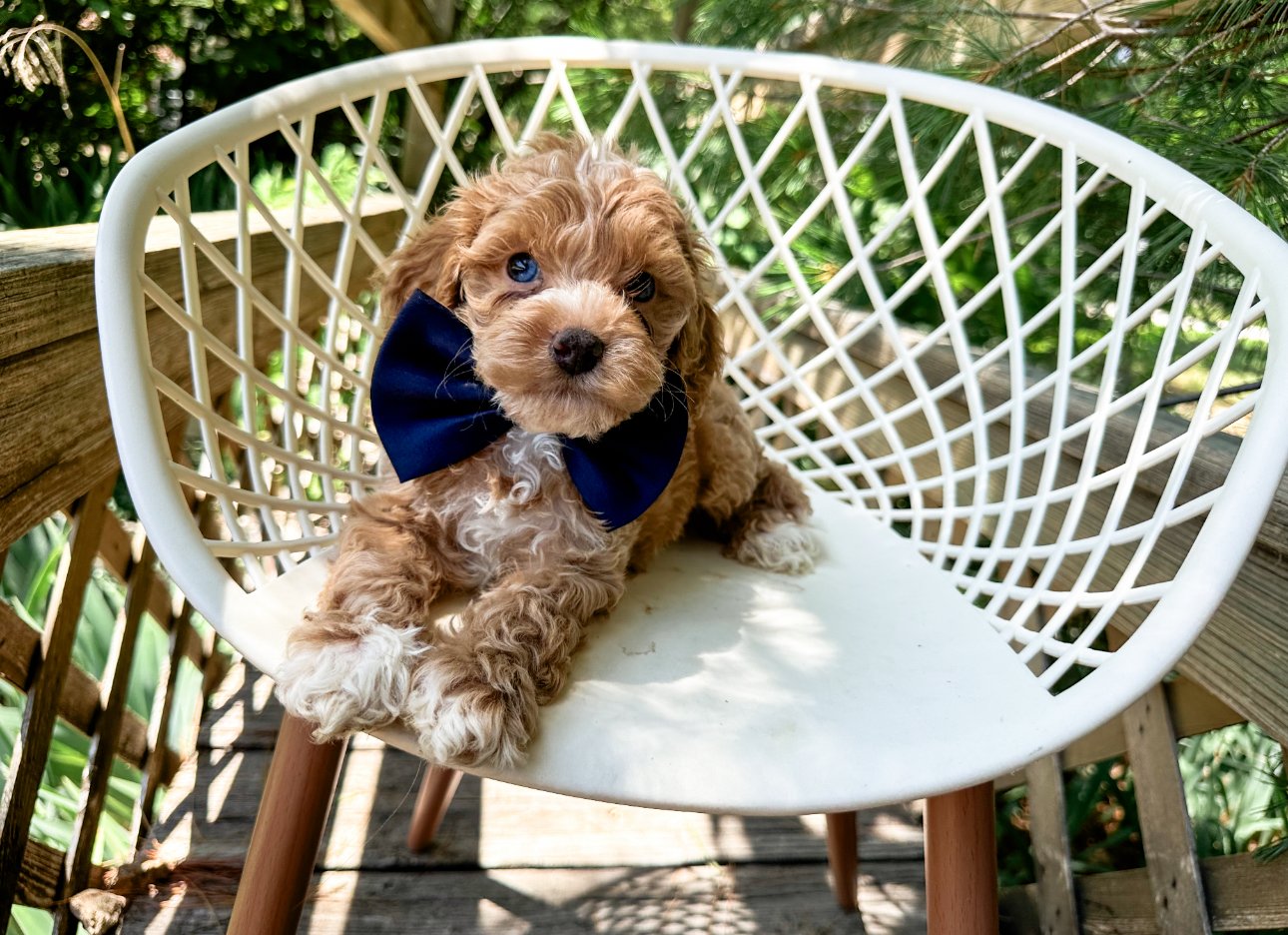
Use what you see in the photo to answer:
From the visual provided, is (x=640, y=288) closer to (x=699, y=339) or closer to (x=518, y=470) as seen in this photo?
(x=699, y=339)

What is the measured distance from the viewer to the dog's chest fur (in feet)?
5.02

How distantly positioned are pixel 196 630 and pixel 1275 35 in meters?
3.01

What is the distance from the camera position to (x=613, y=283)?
147 centimetres

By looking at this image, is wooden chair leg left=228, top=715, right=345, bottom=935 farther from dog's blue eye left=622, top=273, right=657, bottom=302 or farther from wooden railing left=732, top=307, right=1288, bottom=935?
wooden railing left=732, top=307, right=1288, bottom=935

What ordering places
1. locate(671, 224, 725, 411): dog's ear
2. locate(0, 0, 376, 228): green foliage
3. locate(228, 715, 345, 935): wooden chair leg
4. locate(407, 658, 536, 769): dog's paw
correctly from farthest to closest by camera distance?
locate(0, 0, 376, 228): green foliage → locate(671, 224, 725, 411): dog's ear → locate(228, 715, 345, 935): wooden chair leg → locate(407, 658, 536, 769): dog's paw

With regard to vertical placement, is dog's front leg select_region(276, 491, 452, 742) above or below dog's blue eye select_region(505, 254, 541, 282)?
below

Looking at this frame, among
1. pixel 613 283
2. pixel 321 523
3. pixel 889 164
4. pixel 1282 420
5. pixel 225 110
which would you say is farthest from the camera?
pixel 321 523

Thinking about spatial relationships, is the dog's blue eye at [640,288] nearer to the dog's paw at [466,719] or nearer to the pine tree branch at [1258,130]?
the dog's paw at [466,719]

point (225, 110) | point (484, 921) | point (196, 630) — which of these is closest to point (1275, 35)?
point (225, 110)

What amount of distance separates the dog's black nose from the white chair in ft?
1.45

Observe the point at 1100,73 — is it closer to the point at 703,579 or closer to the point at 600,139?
the point at 600,139

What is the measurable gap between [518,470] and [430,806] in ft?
3.51

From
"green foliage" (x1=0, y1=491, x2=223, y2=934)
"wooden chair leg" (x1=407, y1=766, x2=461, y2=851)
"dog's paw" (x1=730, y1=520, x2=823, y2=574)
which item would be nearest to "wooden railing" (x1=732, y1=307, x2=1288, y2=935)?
"dog's paw" (x1=730, y1=520, x2=823, y2=574)

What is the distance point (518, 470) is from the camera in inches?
61.4
